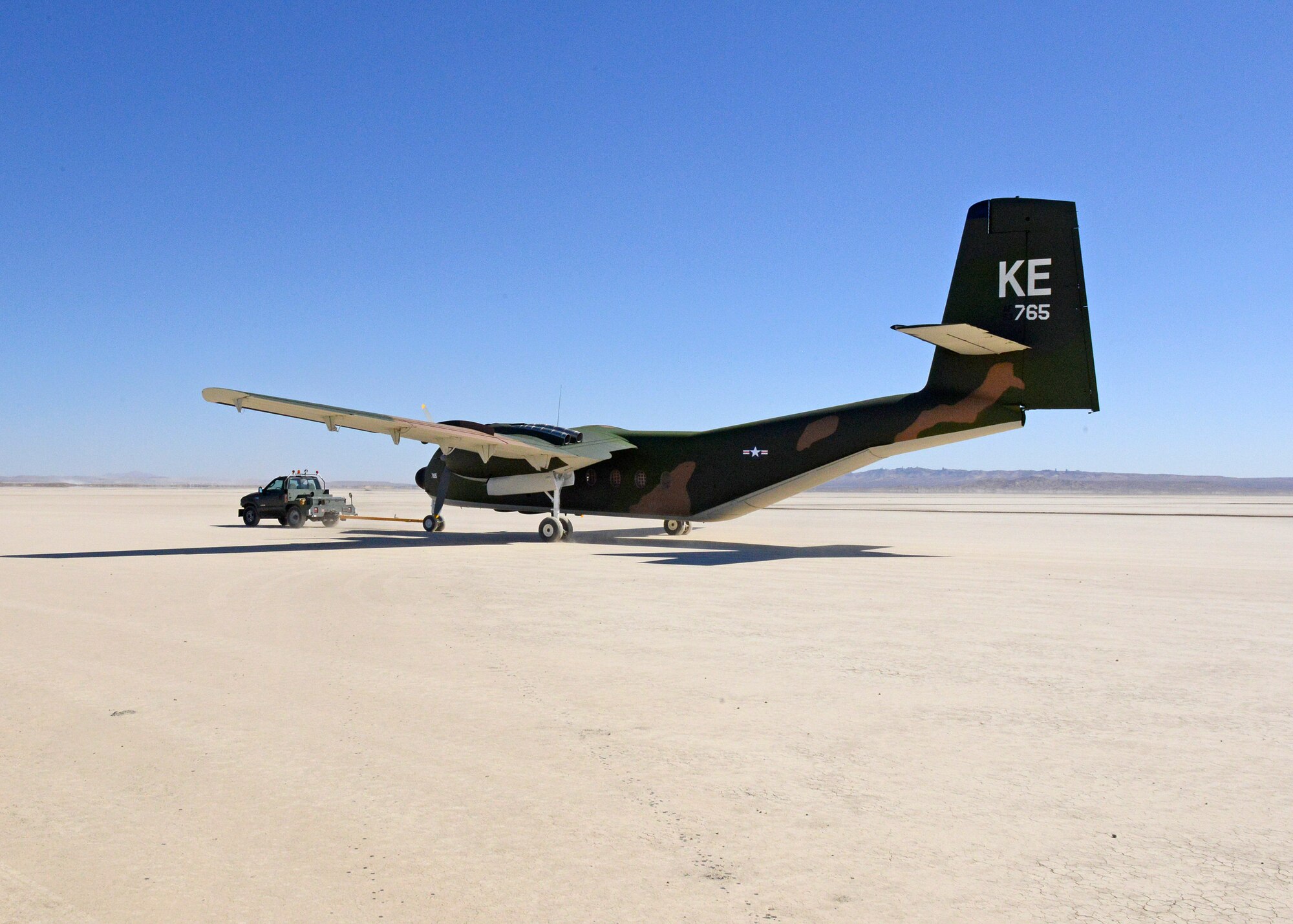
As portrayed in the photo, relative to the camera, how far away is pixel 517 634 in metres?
9.31

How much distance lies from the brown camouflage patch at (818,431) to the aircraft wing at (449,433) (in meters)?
5.13

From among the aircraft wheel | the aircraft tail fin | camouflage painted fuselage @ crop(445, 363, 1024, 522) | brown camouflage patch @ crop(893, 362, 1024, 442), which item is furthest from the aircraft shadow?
the aircraft tail fin

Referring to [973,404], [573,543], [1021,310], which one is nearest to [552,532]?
[573,543]

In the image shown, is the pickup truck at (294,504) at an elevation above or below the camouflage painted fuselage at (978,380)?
below

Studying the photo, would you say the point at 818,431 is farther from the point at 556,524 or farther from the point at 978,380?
the point at 556,524

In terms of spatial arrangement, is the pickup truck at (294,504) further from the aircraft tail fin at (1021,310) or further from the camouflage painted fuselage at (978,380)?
the aircraft tail fin at (1021,310)

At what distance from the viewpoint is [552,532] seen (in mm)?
23094

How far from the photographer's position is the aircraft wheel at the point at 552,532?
75.8ft

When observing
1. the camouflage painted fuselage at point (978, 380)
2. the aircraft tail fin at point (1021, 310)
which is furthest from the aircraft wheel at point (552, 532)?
the aircraft tail fin at point (1021, 310)

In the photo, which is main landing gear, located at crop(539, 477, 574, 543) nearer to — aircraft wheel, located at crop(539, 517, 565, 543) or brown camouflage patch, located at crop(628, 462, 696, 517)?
aircraft wheel, located at crop(539, 517, 565, 543)

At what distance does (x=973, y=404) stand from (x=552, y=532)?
36.2 ft

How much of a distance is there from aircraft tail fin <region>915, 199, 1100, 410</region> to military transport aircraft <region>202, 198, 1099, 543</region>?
0.02 meters

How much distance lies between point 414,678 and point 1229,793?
18.7ft

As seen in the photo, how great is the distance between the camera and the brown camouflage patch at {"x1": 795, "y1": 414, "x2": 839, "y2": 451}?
66.1 ft
